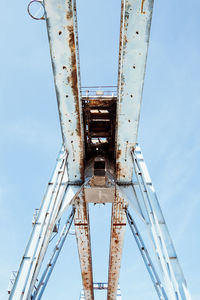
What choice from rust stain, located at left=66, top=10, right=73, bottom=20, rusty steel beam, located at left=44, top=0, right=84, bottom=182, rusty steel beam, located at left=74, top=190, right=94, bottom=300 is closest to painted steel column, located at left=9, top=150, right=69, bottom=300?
rusty steel beam, located at left=44, top=0, right=84, bottom=182

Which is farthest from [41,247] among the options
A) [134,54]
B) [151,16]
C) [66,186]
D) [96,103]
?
[151,16]

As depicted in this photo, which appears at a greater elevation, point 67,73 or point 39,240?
point 67,73

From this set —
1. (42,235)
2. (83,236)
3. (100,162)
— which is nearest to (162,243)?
(42,235)

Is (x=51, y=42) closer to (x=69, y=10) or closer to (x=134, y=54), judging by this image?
(x=69, y=10)

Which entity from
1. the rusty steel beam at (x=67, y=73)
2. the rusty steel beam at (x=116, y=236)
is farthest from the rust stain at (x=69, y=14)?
the rusty steel beam at (x=116, y=236)

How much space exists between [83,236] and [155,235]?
523 centimetres

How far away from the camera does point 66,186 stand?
8.26 m

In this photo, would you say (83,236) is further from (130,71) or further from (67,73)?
(130,71)

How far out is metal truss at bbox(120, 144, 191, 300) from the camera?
16.8 ft

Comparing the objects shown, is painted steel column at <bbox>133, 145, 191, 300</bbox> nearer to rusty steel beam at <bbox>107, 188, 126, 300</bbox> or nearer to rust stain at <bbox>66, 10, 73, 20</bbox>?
rusty steel beam at <bbox>107, 188, 126, 300</bbox>

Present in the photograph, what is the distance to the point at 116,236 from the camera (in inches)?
416

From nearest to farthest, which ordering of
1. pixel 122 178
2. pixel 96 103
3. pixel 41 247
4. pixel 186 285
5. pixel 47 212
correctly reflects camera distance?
pixel 186 285 < pixel 41 247 < pixel 47 212 < pixel 96 103 < pixel 122 178

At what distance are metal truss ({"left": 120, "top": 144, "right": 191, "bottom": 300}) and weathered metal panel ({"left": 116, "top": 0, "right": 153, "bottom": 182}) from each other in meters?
0.54

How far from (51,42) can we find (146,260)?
23.6ft
